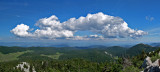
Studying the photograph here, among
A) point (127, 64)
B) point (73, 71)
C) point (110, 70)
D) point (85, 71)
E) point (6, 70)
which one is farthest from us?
point (6, 70)

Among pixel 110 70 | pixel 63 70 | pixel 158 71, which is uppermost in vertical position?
pixel 158 71

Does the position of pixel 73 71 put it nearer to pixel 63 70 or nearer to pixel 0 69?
pixel 63 70

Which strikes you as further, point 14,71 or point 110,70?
point 14,71

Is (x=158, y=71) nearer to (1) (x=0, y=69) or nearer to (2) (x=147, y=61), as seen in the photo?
(2) (x=147, y=61)

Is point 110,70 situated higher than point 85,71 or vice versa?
point 110,70

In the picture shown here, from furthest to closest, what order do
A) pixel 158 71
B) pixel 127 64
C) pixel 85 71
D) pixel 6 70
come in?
pixel 6 70 < pixel 85 71 < pixel 127 64 < pixel 158 71

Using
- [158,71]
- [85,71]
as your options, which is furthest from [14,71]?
[158,71]

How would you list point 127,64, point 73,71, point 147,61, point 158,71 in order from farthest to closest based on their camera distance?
point 73,71 → point 127,64 → point 147,61 → point 158,71

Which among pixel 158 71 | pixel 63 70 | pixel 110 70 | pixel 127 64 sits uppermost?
pixel 158 71

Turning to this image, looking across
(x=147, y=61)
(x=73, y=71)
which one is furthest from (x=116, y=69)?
(x=73, y=71)
